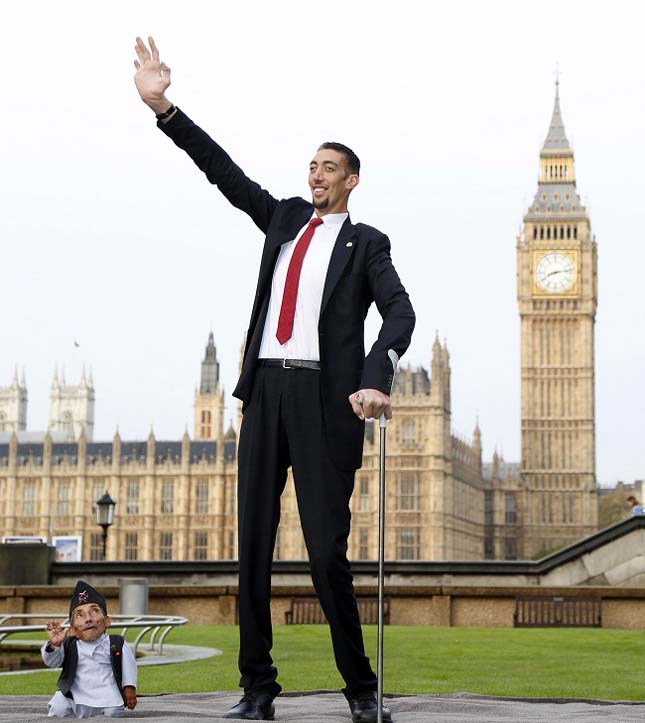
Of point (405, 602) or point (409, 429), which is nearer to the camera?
point (405, 602)

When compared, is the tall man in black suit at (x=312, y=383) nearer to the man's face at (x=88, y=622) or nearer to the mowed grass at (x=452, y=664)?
the man's face at (x=88, y=622)

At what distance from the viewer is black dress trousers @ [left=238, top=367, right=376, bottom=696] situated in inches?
145

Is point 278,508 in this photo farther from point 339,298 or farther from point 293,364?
point 339,298

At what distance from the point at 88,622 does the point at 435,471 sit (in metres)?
54.6

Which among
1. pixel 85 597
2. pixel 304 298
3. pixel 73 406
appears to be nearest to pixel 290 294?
pixel 304 298

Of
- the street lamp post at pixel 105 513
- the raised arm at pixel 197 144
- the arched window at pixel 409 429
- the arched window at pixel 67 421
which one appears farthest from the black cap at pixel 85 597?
the arched window at pixel 67 421

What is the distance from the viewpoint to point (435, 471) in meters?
58.1

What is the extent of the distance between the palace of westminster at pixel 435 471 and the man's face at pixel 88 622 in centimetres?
5040

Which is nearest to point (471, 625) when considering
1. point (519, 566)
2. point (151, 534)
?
point (519, 566)

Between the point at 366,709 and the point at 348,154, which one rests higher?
the point at 348,154

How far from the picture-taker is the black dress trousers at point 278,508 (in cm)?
369

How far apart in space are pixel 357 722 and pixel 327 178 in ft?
5.32

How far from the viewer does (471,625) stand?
1113 cm

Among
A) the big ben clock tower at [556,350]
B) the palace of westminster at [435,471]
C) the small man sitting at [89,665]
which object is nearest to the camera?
the small man sitting at [89,665]
